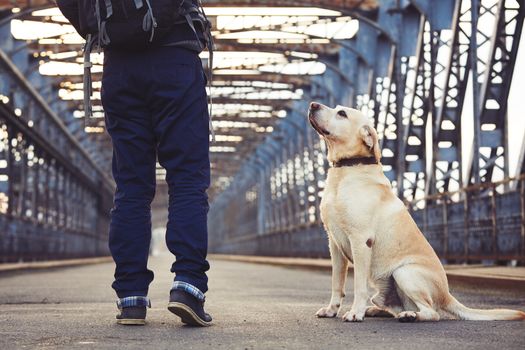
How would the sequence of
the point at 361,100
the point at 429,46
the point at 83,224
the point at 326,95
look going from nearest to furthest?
the point at 429,46
the point at 361,100
the point at 326,95
the point at 83,224

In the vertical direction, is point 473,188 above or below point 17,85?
below

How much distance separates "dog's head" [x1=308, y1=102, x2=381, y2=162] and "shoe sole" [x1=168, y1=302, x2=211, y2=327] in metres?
1.17

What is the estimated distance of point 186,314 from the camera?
4484 mm

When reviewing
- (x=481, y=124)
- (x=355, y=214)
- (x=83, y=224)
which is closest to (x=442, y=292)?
(x=355, y=214)

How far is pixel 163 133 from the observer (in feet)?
15.4

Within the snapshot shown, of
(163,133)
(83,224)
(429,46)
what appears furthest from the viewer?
(83,224)

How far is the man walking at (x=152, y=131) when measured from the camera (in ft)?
15.0

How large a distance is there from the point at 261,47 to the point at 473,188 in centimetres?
1312

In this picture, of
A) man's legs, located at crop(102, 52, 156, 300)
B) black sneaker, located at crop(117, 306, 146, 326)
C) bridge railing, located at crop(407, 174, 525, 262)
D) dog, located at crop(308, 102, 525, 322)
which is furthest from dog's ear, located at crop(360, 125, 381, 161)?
bridge railing, located at crop(407, 174, 525, 262)

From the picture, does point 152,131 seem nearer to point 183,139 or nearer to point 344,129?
point 183,139

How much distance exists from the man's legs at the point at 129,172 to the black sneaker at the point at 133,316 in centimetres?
3

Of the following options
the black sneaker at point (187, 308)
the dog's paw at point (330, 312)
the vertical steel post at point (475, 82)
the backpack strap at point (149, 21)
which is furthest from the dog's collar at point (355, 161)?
the vertical steel post at point (475, 82)

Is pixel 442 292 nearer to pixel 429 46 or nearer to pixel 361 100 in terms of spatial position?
pixel 429 46

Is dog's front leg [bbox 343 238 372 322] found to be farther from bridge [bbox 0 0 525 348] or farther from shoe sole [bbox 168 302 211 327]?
shoe sole [bbox 168 302 211 327]
